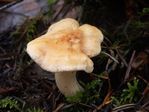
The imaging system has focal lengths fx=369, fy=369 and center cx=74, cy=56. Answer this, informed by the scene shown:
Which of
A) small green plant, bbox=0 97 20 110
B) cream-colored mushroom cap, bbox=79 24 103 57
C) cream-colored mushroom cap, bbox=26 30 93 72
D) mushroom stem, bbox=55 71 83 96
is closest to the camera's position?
cream-colored mushroom cap, bbox=26 30 93 72

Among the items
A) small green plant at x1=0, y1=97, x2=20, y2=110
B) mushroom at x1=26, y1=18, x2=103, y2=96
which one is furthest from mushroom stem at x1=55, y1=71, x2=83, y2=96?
small green plant at x1=0, y1=97, x2=20, y2=110

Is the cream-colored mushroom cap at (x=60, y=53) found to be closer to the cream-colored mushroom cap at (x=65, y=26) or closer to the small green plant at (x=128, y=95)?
the cream-colored mushroom cap at (x=65, y=26)

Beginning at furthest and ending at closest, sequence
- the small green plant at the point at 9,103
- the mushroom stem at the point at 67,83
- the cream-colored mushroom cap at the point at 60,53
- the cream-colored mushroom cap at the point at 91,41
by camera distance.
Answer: the small green plant at the point at 9,103, the mushroom stem at the point at 67,83, the cream-colored mushroom cap at the point at 91,41, the cream-colored mushroom cap at the point at 60,53

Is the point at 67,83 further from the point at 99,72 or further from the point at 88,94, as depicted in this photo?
the point at 99,72

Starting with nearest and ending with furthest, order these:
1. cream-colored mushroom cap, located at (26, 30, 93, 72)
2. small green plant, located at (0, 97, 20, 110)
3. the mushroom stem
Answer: cream-colored mushroom cap, located at (26, 30, 93, 72) < the mushroom stem < small green plant, located at (0, 97, 20, 110)

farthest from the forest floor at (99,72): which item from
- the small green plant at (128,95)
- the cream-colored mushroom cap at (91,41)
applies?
the cream-colored mushroom cap at (91,41)

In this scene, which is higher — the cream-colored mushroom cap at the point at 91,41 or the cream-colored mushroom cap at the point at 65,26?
the cream-colored mushroom cap at the point at 65,26

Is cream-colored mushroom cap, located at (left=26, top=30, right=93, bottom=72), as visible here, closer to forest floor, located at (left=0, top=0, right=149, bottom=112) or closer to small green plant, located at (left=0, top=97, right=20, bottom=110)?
forest floor, located at (left=0, top=0, right=149, bottom=112)
